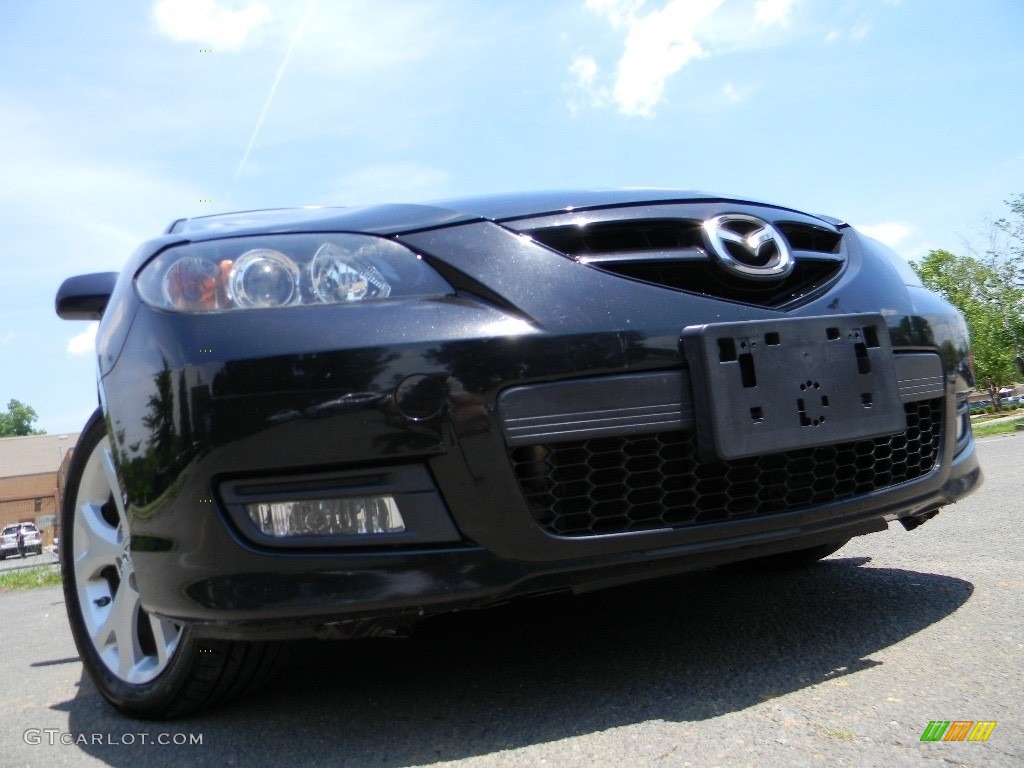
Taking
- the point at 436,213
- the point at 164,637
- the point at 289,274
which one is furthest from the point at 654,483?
the point at 164,637

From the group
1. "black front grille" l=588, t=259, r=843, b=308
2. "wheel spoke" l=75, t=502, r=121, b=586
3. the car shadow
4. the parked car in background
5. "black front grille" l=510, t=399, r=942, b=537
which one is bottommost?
the parked car in background

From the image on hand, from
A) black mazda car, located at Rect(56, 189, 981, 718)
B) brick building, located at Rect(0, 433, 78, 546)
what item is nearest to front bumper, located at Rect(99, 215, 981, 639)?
black mazda car, located at Rect(56, 189, 981, 718)

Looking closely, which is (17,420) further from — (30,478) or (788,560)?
(788,560)

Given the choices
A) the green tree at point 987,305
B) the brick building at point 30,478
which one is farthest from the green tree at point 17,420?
the green tree at point 987,305

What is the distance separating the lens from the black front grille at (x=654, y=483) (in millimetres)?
1846

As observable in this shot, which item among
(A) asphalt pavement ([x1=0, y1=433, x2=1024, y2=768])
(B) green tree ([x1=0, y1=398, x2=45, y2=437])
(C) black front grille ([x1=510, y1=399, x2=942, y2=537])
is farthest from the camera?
(B) green tree ([x1=0, y1=398, x2=45, y2=437])

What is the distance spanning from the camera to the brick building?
151ft

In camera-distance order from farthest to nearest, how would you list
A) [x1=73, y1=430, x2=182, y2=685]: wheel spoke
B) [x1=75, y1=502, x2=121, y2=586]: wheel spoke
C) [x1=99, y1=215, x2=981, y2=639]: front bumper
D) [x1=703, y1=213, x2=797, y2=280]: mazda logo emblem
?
[x1=75, y1=502, x2=121, y2=586]: wheel spoke, [x1=73, y1=430, x2=182, y2=685]: wheel spoke, [x1=703, y1=213, x2=797, y2=280]: mazda logo emblem, [x1=99, y1=215, x2=981, y2=639]: front bumper

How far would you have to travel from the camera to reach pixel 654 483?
1900mm

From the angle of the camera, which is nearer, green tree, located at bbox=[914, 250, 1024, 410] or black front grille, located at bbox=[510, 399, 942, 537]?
black front grille, located at bbox=[510, 399, 942, 537]

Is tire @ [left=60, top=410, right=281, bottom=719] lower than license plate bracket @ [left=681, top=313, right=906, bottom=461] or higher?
lower

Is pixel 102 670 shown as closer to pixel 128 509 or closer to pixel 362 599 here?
pixel 128 509

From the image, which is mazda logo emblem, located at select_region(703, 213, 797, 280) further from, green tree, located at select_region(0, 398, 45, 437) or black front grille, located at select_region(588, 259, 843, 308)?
green tree, located at select_region(0, 398, 45, 437)

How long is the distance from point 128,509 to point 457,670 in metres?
0.90
